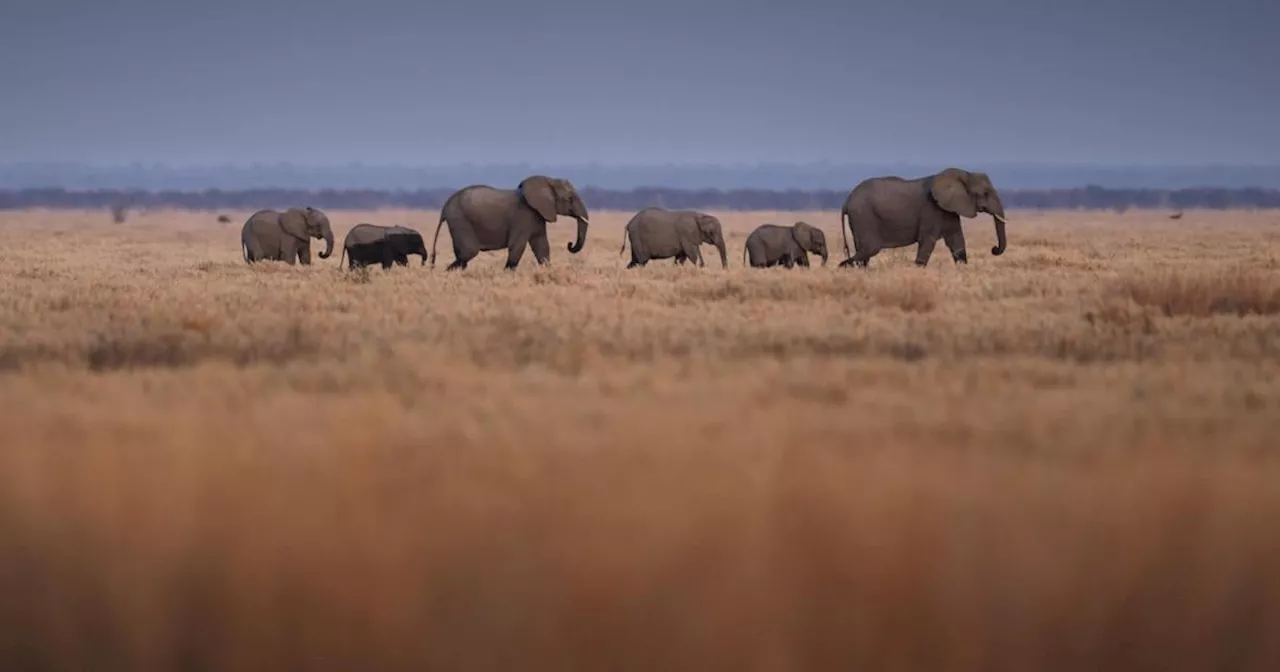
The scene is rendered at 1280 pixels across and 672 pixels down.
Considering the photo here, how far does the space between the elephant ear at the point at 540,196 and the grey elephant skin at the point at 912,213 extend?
5476 millimetres

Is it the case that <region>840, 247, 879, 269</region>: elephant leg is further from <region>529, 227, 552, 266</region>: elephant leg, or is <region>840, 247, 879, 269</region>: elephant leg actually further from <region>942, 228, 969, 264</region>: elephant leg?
<region>529, 227, 552, 266</region>: elephant leg

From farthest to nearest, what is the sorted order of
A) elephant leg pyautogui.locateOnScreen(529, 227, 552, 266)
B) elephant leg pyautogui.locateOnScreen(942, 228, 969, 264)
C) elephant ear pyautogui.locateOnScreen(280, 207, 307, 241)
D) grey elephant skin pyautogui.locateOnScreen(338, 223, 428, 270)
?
elephant ear pyautogui.locateOnScreen(280, 207, 307, 241) < grey elephant skin pyautogui.locateOnScreen(338, 223, 428, 270) < elephant leg pyautogui.locateOnScreen(942, 228, 969, 264) < elephant leg pyautogui.locateOnScreen(529, 227, 552, 266)

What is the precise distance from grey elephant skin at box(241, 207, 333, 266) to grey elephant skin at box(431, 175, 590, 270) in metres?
5.70

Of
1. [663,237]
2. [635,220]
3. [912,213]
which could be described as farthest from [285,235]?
[912,213]

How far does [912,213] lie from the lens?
2755 centimetres

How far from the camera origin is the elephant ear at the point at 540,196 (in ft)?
87.0

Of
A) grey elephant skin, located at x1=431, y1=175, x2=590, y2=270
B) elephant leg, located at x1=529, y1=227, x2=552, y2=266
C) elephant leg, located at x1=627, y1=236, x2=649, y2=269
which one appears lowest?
elephant leg, located at x1=627, y1=236, x2=649, y2=269

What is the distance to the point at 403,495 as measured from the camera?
18.3ft

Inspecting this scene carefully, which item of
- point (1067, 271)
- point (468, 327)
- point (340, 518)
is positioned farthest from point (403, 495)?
point (1067, 271)

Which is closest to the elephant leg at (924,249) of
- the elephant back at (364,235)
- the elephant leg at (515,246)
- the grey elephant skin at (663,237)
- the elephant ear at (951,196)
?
the elephant ear at (951,196)

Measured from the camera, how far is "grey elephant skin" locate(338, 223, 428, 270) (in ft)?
93.8

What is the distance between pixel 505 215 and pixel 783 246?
22.4 feet

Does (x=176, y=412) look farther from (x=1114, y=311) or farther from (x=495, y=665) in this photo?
(x=1114, y=311)

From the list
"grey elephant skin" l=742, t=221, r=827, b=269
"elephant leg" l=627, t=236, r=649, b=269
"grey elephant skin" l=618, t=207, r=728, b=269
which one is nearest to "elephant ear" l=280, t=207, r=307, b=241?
"grey elephant skin" l=618, t=207, r=728, b=269
